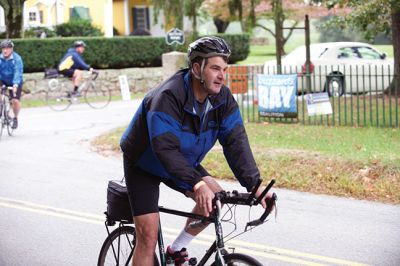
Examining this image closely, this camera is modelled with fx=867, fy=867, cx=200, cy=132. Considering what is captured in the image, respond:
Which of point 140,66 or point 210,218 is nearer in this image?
point 210,218

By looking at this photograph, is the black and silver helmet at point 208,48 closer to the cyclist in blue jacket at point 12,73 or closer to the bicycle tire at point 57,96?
the cyclist in blue jacket at point 12,73

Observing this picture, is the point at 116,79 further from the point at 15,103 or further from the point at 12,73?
the point at 12,73

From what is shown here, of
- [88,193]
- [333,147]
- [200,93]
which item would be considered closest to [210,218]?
[200,93]

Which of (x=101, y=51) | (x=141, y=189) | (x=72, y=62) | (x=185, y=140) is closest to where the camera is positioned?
(x=185, y=140)

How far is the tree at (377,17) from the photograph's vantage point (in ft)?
57.1

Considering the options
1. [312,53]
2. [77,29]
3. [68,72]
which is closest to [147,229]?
[68,72]

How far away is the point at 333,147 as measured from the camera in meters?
12.4

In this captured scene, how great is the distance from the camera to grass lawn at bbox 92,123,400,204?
33.1ft

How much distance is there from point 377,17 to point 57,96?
9.13 metres

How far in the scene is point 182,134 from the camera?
4.74m

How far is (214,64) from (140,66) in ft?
81.6

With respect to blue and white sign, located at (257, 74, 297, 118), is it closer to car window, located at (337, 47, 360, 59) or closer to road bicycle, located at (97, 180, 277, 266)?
car window, located at (337, 47, 360, 59)

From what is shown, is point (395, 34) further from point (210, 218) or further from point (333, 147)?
point (210, 218)

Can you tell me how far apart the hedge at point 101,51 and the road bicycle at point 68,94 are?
149 cm
